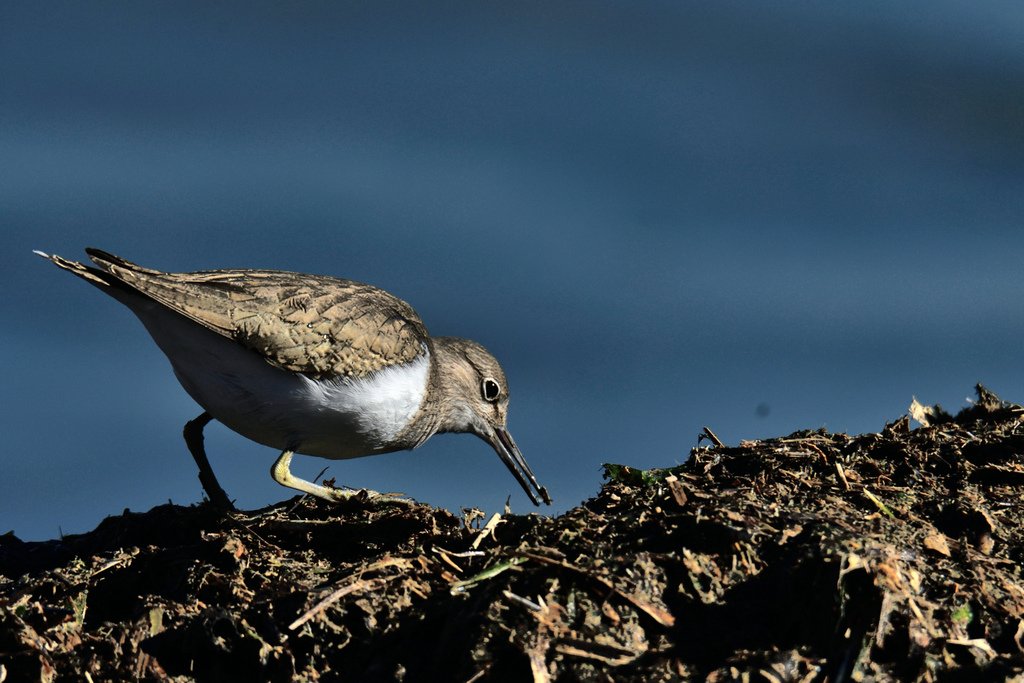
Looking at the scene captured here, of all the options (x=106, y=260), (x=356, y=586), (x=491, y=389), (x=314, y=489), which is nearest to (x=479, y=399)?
(x=491, y=389)

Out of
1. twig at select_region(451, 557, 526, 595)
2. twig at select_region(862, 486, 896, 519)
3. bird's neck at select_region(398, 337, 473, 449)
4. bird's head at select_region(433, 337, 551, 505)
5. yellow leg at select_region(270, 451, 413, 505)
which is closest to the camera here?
twig at select_region(451, 557, 526, 595)

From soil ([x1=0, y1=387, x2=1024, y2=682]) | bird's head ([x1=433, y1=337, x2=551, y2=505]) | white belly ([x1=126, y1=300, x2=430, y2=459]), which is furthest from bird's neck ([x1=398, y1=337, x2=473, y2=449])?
soil ([x1=0, y1=387, x2=1024, y2=682])

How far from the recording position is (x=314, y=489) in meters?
7.75

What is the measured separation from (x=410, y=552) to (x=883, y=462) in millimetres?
2856

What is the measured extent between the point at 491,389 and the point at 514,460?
0.76 meters

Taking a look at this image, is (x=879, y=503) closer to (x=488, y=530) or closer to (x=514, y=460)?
(x=488, y=530)

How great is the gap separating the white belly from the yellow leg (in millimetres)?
197

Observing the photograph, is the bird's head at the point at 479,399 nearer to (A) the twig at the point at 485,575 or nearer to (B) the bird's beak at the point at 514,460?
(B) the bird's beak at the point at 514,460

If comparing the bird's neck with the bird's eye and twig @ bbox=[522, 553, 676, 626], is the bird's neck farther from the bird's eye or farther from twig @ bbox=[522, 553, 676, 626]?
twig @ bbox=[522, 553, 676, 626]

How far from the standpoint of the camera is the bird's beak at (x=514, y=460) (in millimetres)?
10227

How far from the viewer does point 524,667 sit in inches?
167

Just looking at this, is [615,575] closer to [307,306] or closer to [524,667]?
[524,667]

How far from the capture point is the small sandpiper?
762cm

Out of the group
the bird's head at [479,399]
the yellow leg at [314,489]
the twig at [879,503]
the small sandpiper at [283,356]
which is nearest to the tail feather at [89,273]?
the small sandpiper at [283,356]
